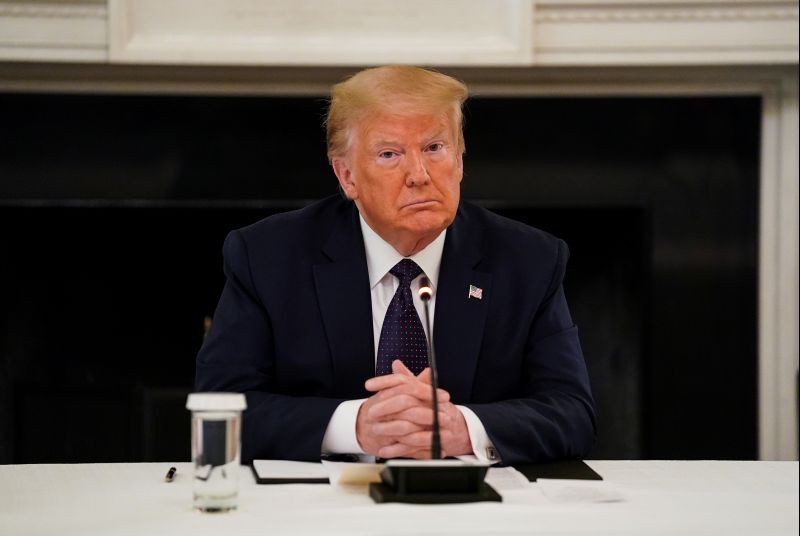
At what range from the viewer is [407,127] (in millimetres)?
1982

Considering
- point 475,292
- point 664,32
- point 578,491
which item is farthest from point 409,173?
point 664,32

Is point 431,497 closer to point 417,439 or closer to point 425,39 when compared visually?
point 417,439

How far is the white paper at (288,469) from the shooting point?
1586 mm

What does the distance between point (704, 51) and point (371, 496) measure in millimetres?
2153

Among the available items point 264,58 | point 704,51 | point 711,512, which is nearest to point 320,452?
point 711,512

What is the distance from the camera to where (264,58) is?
311 centimetres

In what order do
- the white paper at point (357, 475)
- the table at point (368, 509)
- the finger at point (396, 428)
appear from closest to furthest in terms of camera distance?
the table at point (368, 509) → the white paper at point (357, 475) → the finger at point (396, 428)

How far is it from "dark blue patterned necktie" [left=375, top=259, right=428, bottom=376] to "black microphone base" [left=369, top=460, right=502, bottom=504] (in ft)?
1.89

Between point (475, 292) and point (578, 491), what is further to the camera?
point (475, 292)

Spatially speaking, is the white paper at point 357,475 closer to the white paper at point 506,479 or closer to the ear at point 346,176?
the white paper at point 506,479

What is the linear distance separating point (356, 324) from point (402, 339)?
9cm

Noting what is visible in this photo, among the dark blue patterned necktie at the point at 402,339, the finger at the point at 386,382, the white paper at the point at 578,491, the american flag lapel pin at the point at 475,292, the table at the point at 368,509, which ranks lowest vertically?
the table at the point at 368,509

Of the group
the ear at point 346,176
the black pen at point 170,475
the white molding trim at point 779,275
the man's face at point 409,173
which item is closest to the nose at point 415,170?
the man's face at point 409,173

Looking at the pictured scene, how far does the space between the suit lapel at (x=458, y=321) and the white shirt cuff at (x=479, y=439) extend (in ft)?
0.88
